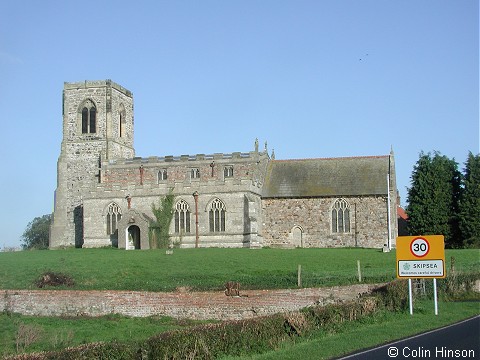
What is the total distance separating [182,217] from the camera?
197ft

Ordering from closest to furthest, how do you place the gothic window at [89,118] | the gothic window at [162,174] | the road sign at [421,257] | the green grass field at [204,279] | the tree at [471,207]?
the green grass field at [204,279] → the road sign at [421,257] → the tree at [471,207] → the gothic window at [162,174] → the gothic window at [89,118]

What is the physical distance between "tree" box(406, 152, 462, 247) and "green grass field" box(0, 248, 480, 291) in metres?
12.3

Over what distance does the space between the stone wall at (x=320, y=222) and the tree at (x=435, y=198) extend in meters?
4.91

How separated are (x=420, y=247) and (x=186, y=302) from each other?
10169mm

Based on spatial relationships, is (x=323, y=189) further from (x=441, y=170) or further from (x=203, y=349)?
(x=203, y=349)

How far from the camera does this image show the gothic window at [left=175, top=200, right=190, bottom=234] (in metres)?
59.8

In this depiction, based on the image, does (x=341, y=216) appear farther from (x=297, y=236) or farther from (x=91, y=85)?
(x=91, y=85)

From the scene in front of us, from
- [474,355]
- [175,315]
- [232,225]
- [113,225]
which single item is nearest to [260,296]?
[175,315]

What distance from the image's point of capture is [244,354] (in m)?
18.2

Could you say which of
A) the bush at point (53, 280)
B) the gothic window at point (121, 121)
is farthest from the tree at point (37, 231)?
the bush at point (53, 280)

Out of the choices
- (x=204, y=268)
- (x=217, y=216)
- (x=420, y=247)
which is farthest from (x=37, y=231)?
(x=420, y=247)

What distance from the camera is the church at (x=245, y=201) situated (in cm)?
A: 5891

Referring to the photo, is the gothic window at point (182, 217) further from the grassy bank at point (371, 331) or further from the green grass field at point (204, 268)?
the grassy bank at point (371, 331)

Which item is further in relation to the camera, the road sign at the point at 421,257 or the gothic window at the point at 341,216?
the gothic window at the point at 341,216
